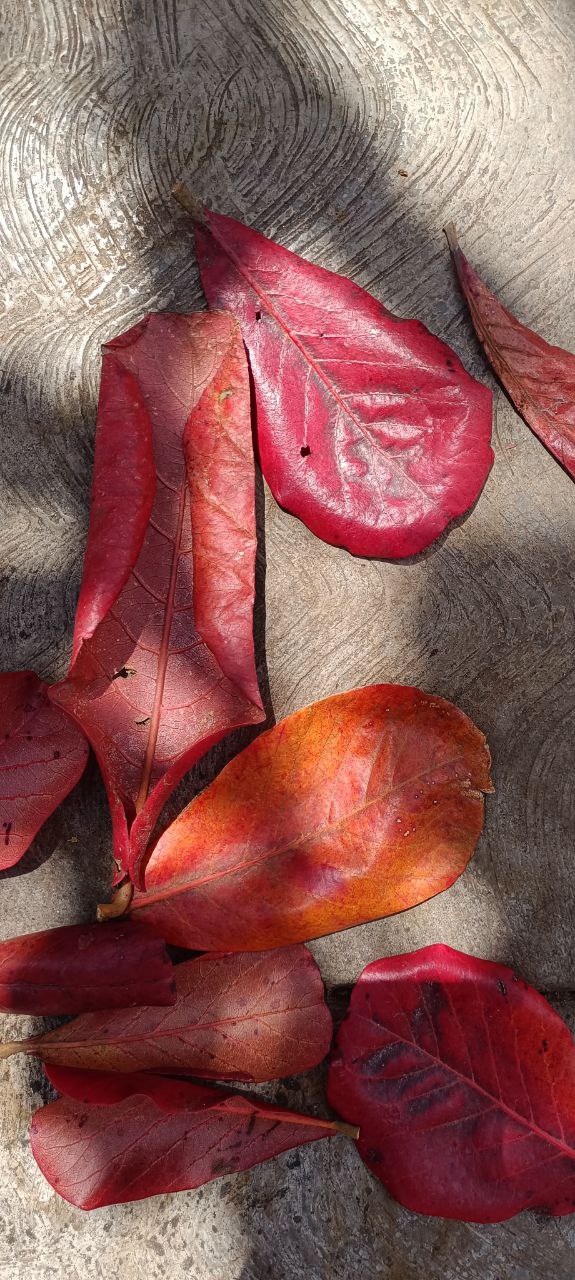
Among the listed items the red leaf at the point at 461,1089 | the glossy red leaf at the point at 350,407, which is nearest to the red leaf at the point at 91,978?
the red leaf at the point at 461,1089

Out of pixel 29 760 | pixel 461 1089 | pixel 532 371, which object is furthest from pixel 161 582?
pixel 461 1089

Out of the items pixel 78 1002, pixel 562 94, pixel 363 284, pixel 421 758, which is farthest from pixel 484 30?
pixel 78 1002

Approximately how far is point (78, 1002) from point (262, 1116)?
253 millimetres

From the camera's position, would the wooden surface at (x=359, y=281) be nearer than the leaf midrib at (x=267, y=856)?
No

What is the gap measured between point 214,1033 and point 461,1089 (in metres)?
0.30

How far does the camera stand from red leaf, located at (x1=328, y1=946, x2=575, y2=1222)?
41.3 inches

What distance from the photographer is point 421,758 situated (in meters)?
1.08

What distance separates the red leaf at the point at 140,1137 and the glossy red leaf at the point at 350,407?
0.69 metres

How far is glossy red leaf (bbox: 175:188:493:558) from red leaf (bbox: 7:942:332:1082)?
1.82 feet

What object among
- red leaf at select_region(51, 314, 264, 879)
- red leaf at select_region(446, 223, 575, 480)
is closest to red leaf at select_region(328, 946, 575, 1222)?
red leaf at select_region(51, 314, 264, 879)

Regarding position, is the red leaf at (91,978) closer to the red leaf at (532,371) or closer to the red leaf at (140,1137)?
the red leaf at (140,1137)

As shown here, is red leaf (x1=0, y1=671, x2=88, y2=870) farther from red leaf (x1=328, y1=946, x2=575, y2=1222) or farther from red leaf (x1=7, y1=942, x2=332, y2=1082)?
red leaf (x1=328, y1=946, x2=575, y2=1222)

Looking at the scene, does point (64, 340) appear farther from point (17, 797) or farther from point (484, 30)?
point (484, 30)

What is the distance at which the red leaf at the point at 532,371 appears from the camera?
3.94 ft
